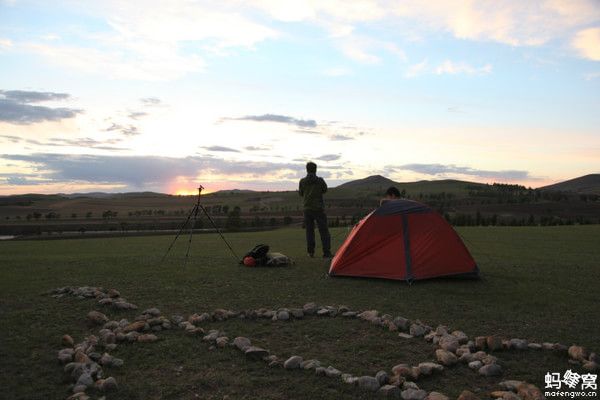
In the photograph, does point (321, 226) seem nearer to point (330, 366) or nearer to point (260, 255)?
point (260, 255)

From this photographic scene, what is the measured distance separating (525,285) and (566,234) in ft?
49.8

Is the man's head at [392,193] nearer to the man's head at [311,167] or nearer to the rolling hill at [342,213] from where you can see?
the man's head at [311,167]

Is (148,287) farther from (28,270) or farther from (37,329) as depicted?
(28,270)

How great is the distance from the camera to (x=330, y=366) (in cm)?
639

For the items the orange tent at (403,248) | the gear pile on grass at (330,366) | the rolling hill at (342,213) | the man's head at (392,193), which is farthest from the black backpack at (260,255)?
the rolling hill at (342,213)

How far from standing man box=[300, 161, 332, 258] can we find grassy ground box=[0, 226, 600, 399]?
77 cm

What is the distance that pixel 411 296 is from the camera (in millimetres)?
10609

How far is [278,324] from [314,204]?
24.6 ft

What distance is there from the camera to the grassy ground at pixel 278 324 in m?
6.09

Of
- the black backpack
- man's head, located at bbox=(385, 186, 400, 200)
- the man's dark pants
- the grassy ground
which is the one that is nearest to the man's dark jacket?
the man's dark pants

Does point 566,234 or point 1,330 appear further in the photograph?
point 566,234

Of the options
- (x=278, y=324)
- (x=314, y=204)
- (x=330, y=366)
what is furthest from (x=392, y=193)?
(x=330, y=366)

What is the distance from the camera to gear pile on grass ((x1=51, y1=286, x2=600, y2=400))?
575 centimetres

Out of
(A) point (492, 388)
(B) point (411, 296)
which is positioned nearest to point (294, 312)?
(B) point (411, 296)
